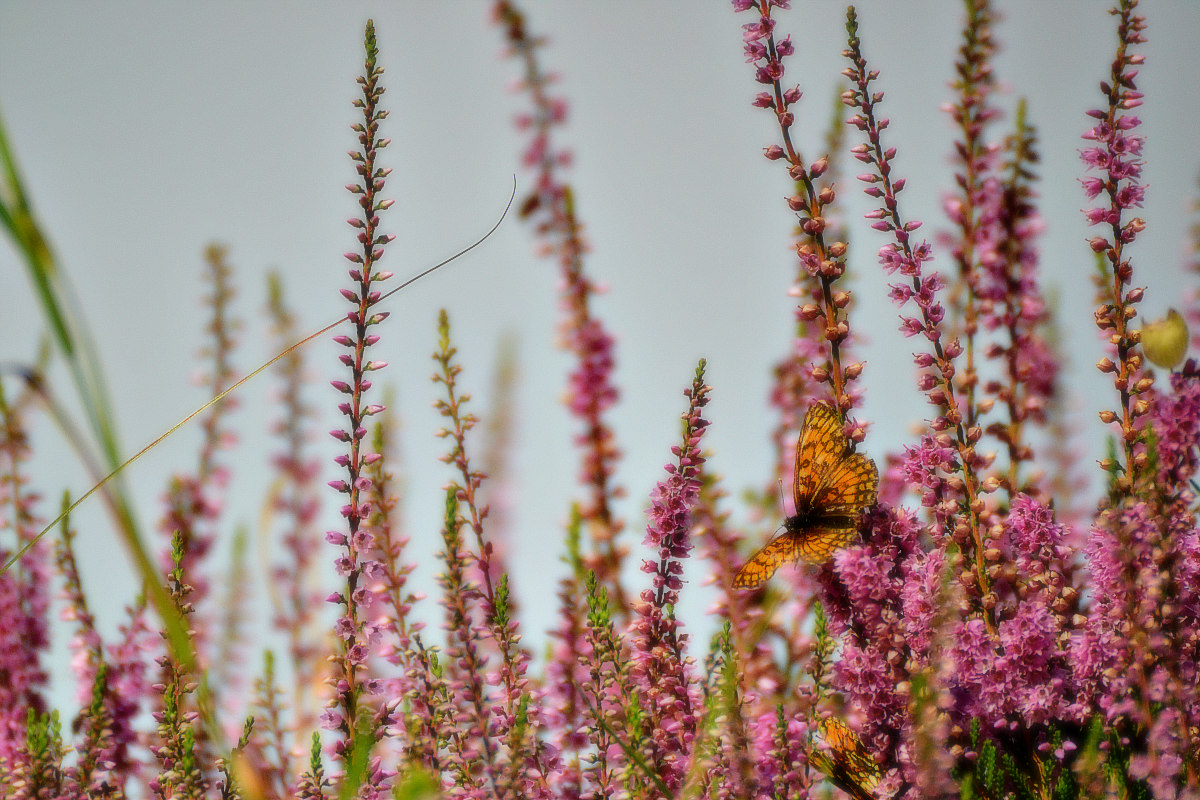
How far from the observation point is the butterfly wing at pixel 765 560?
194 cm

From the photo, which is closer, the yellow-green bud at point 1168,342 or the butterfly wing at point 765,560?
the yellow-green bud at point 1168,342

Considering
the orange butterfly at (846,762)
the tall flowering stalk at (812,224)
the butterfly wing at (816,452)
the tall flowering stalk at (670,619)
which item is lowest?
the orange butterfly at (846,762)

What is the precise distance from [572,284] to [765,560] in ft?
4.03

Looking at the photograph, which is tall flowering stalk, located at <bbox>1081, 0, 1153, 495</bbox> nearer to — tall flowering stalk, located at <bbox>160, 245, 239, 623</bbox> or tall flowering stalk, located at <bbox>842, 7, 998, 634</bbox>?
tall flowering stalk, located at <bbox>842, 7, 998, 634</bbox>

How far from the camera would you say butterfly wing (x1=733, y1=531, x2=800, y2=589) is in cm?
194

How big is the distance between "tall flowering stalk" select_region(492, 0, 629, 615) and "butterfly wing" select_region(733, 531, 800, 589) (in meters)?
0.65

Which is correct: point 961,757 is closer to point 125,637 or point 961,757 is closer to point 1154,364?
point 1154,364

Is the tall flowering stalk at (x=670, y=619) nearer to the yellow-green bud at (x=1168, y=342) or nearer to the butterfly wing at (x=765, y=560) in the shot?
the butterfly wing at (x=765, y=560)

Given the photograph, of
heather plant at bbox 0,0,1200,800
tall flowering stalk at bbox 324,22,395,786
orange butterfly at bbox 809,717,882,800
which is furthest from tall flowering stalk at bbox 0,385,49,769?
orange butterfly at bbox 809,717,882,800

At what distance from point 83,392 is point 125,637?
7.82 ft

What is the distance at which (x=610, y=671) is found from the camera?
5.90 feet

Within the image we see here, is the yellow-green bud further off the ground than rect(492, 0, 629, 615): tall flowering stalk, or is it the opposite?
rect(492, 0, 629, 615): tall flowering stalk

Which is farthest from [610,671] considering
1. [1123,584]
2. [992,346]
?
[992,346]

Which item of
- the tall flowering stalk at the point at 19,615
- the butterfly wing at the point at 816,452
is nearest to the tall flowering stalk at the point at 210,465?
the tall flowering stalk at the point at 19,615
